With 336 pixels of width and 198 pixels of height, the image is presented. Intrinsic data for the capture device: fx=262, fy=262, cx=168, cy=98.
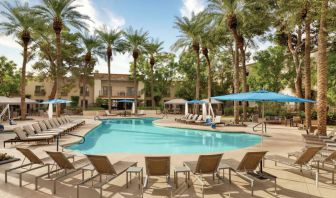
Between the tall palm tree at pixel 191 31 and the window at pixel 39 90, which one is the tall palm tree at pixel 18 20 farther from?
the window at pixel 39 90

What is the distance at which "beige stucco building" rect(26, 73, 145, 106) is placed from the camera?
171ft

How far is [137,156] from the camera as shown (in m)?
9.48

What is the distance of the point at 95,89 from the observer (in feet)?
178

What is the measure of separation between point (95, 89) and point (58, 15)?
32.7 meters

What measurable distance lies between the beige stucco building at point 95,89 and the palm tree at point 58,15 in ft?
85.5

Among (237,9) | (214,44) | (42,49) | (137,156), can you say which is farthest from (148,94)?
(137,156)

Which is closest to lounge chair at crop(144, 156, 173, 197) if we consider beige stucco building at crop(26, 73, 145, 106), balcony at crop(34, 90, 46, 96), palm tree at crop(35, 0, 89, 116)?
palm tree at crop(35, 0, 89, 116)

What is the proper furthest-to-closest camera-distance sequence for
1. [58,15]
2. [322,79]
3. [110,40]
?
[110,40] < [58,15] < [322,79]

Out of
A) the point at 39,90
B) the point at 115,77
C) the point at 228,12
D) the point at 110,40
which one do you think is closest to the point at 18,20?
the point at 110,40

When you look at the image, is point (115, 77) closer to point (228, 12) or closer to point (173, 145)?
point (228, 12)

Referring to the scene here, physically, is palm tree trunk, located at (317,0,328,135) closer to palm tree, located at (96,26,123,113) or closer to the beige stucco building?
palm tree, located at (96,26,123,113)

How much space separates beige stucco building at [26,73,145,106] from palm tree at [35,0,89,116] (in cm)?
2606

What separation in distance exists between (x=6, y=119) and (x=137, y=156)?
24760mm

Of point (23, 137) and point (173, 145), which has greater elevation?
point (23, 137)
